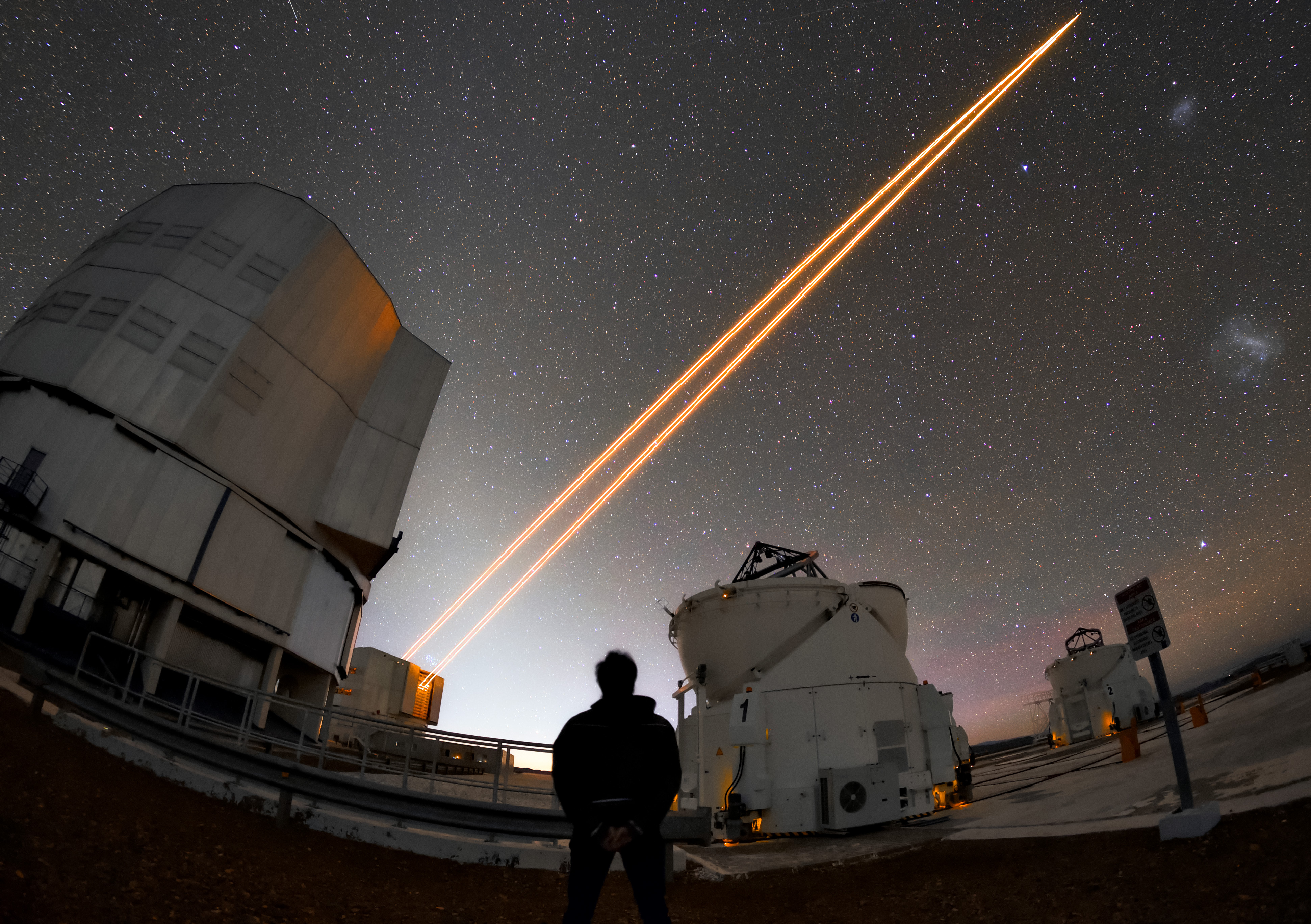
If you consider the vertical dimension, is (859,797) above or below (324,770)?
above

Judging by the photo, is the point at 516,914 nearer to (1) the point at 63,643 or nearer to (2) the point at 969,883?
(2) the point at 969,883

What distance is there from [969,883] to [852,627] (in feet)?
34.4

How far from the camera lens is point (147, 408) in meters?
19.7

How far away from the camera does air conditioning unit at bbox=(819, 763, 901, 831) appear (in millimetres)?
14984

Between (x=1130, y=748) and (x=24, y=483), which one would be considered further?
(x=24, y=483)

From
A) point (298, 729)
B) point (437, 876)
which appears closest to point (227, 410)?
point (298, 729)

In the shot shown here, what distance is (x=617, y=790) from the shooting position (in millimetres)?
3100

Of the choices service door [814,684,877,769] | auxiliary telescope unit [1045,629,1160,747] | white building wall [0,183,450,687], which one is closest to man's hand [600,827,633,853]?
service door [814,684,877,769]

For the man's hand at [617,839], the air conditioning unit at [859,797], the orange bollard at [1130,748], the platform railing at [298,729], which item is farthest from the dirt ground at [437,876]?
the orange bollard at [1130,748]

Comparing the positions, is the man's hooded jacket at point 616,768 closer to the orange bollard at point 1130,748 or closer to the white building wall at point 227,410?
the orange bollard at point 1130,748

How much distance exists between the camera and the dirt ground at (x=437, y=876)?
5.11 m

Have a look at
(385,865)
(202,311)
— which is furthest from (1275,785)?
(202,311)

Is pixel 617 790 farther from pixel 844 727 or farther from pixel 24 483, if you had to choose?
pixel 24 483

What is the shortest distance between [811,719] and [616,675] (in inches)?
573
